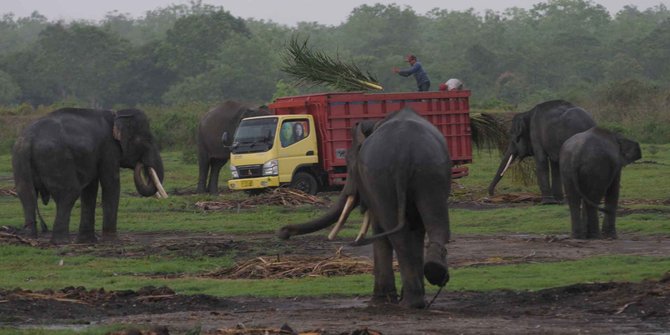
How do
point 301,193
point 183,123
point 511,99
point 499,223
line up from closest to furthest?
1. point 499,223
2. point 301,193
3. point 183,123
4. point 511,99

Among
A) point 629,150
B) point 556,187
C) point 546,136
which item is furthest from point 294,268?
point 546,136

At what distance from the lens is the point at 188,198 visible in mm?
31172

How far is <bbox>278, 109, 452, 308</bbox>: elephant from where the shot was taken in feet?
40.8

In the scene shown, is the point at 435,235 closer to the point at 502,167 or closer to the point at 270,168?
the point at 502,167

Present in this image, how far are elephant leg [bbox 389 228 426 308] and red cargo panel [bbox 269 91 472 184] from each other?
17647 millimetres

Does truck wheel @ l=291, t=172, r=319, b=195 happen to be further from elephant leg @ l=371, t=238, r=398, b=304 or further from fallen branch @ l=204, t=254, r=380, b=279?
elephant leg @ l=371, t=238, r=398, b=304

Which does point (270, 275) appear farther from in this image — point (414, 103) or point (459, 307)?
point (414, 103)

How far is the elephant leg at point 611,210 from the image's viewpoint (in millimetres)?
20391

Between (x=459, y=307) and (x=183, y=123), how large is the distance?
134ft

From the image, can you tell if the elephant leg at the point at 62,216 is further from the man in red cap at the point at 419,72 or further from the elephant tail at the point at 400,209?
the man in red cap at the point at 419,72

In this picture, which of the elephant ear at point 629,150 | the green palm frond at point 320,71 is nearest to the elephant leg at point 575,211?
the elephant ear at point 629,150

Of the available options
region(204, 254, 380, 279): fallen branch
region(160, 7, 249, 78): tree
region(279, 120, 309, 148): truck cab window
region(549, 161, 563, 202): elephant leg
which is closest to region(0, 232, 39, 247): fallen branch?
region(204, 254, 380, 279): fallen branch

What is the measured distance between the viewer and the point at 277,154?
31141 millimetres

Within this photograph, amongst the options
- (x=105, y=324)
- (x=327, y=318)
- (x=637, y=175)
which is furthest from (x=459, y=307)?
(x=637, y=175)
